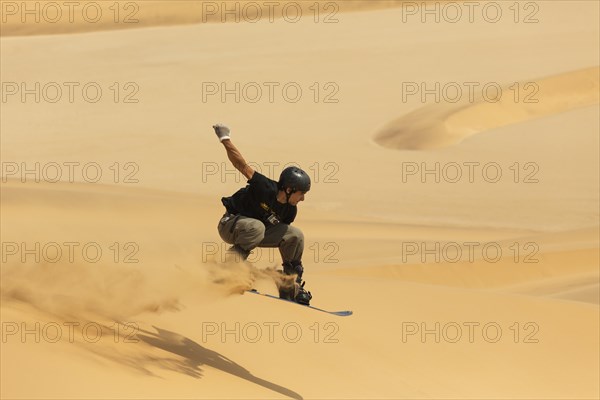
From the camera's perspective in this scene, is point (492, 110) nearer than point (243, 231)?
No

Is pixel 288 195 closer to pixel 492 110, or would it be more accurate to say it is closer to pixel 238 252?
pixel 238 252

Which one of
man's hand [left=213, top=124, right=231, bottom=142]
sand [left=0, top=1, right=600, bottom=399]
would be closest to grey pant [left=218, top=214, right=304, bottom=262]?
sand [left=0, top=1, right=600, bottom=399]

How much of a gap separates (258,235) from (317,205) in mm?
12979

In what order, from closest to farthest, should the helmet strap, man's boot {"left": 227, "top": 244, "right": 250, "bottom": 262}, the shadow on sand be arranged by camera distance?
the shadow on sand, the helmet strap, man's boot {"left": 227, "top": 244, "right": 250, "bottom": 262}

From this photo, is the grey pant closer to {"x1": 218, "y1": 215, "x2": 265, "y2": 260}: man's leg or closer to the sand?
{"x1": 218, "y1": 215, "x2": 265, "y2": 260}: man's leg

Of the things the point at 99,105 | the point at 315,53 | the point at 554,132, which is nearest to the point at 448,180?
the point at 554,132

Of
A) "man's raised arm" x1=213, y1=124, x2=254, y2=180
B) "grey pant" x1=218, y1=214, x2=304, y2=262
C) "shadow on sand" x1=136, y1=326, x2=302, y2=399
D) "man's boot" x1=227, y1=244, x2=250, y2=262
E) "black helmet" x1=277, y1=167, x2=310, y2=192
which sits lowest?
"shadow on sand" x1=136, y1=326, x2=302, y2=399

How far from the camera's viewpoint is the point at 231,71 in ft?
114

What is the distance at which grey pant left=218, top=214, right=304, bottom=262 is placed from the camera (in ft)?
27.9

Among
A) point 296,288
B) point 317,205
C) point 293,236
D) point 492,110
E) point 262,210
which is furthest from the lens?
point 492,110

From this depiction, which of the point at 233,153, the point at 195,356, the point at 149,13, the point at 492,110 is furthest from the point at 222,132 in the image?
the point at 149,13

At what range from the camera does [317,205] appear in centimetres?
2147

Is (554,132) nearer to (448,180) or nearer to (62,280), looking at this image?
(448,180)

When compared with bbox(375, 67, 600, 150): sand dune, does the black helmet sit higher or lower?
lower
